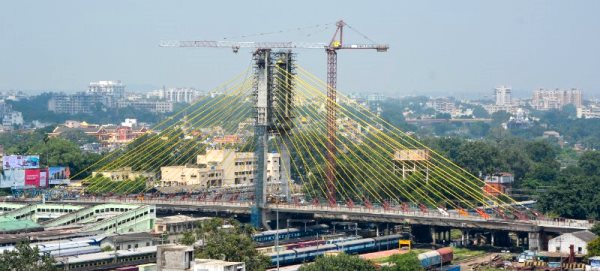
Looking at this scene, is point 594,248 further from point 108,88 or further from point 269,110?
point 108,88

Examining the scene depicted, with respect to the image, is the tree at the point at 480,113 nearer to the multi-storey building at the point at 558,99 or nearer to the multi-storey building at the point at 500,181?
the multi-storey building at the point at 558,99

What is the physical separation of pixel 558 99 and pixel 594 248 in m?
143

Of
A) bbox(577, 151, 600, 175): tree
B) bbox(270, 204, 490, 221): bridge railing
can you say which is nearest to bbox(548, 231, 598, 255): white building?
bbox(270, 204, 490, 221): bridge railing

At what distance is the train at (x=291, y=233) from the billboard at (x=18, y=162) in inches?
630

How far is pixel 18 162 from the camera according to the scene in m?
53.4

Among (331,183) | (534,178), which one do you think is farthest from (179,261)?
(534,178)

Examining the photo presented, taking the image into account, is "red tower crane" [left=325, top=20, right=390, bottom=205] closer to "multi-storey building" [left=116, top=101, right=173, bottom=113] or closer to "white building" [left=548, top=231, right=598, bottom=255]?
"white building" [left=548, top=231, right=598, bottom=255]

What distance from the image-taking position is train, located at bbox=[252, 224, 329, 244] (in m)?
38.1

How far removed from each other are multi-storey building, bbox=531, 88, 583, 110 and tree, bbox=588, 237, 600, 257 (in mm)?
140807

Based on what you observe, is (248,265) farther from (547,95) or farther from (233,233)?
(547,95)

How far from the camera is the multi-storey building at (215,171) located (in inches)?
2231

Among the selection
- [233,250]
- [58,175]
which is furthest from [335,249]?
[58,175]

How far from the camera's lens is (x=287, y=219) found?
42531 millimetres

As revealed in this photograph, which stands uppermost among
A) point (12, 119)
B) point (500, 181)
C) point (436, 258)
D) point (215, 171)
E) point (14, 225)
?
point (12, 119)
